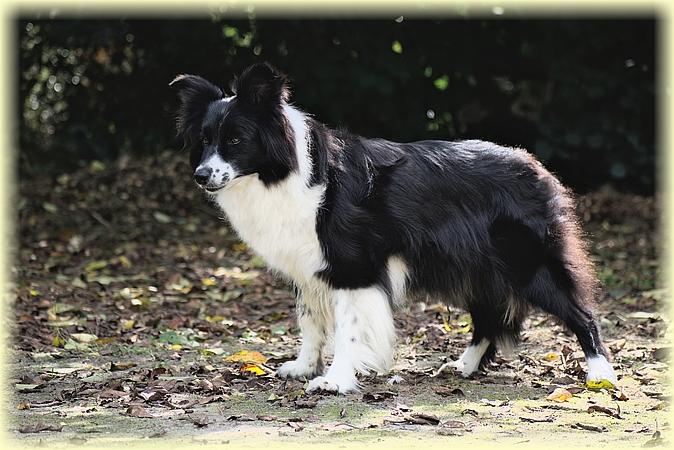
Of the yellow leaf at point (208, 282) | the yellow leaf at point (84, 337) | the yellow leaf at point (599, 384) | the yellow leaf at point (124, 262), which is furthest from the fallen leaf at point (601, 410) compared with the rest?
the yellow leaf at point (124, 262)

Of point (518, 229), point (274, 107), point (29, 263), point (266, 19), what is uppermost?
point (266, 19)

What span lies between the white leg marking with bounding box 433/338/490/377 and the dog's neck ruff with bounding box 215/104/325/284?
1124 mm

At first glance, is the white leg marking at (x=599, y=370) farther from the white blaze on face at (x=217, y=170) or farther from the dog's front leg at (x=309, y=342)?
the white blaze on face at (x=217, y=170)

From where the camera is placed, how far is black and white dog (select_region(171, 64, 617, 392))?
557 centimetres

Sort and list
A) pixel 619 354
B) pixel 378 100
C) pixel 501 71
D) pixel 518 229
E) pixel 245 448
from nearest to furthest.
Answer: pixel 245 448, pixel 518 229, pixel 619 354, pixel 378 100, pixel 501 71

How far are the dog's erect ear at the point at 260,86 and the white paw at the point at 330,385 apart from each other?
60.7 inches

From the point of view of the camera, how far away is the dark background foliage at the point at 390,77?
11.7 m

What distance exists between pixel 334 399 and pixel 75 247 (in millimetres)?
5768

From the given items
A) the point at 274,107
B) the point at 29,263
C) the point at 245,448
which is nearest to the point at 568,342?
the point at 274,107

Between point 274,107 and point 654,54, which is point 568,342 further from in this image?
point 654,54

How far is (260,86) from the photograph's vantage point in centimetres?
559

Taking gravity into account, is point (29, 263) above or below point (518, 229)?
below

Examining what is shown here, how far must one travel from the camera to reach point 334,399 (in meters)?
5.30

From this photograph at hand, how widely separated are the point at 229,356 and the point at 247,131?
1657 mm
